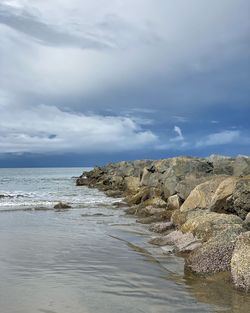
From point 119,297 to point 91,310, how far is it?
91 cm

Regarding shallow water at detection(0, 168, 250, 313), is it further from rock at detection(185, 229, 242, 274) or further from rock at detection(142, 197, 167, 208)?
rock at detection(142, 197, 167, 208)

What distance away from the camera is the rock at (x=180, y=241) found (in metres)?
11.7

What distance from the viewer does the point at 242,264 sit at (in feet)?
26.7

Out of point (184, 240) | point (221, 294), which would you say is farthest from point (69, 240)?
point (221, 294)

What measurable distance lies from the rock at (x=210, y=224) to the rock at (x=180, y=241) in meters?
0.18

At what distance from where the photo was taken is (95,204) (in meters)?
28.6

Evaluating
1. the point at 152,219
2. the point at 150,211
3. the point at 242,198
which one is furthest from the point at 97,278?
the point at 150,211

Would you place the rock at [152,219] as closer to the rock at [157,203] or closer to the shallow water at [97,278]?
the rock at [157,203]

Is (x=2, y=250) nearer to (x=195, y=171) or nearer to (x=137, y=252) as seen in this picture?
(x=137, y=252)

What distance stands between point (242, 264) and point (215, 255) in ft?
4.12

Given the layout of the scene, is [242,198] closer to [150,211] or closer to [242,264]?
[242,264]

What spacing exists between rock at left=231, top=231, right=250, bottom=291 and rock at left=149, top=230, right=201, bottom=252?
3002 mm

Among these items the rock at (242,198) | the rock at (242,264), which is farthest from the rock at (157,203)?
the rock at (242,264)

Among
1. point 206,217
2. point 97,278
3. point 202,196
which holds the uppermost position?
point 202,196
